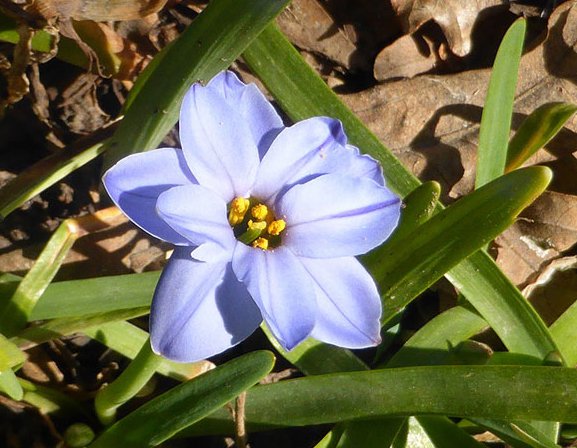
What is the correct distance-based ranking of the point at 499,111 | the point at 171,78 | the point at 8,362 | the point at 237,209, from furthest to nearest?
the point at 499,111 → the point at 171,78 → the point at 8,362 → the point at 237,209

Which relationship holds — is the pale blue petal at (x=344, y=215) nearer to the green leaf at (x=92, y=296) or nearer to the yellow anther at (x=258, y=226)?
the yellow anther at (x=258, y=226)

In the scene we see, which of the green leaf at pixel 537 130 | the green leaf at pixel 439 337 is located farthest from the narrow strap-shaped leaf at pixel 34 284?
the green leaf at pixel 537 130

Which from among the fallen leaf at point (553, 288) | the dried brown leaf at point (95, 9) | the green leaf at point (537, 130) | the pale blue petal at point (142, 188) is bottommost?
the fallen leaf at point (553, 288)

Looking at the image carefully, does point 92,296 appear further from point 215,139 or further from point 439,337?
point 439,337

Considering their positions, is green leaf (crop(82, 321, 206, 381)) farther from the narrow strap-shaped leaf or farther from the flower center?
the flower center

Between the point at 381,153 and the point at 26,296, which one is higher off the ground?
the point at 26,296

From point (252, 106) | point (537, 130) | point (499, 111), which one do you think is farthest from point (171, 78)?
point (537, 130)
